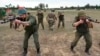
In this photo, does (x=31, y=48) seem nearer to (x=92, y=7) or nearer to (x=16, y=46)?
(x=16, y=46)

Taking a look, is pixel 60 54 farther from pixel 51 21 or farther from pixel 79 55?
pixel 51 21

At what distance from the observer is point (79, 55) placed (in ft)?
48.5

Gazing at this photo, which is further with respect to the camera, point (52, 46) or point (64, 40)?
point (64, 40)

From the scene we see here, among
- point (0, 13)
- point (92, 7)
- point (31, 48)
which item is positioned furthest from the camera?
point (92, 7)

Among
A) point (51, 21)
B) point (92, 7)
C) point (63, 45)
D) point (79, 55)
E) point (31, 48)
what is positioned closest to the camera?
point (79, 55)

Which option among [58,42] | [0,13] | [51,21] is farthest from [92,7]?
[58,42]

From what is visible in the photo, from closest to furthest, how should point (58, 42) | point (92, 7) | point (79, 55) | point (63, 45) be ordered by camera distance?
point (79, 55) < point (63, 45) < point (58, 42) < point (92, 7)

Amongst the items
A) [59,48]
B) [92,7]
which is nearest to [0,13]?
[59,48]

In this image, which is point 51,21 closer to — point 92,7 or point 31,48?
point 31,48

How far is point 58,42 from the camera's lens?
61.6 ft

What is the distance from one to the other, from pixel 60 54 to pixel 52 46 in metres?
2.33

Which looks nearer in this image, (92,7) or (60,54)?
(60,54)

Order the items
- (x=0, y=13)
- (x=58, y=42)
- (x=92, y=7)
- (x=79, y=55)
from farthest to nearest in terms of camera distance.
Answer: (x=92, y=7) < (x=0, y=13) < (x=58, y=42) < (x=79, y=55)

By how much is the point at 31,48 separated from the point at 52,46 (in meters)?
1.38
